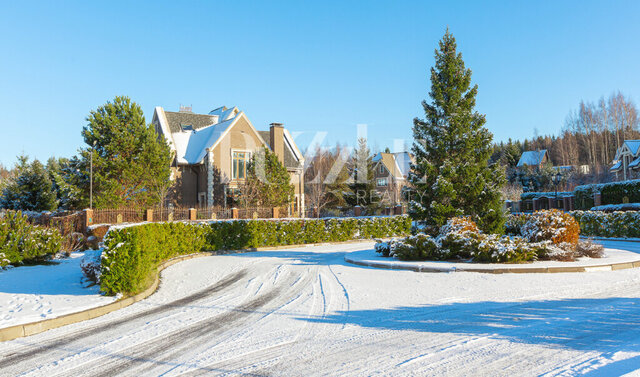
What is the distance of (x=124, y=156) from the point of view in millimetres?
25172

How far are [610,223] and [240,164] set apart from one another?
2344 centimetres

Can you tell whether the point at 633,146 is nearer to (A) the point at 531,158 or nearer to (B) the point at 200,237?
(A) the point at 531,158

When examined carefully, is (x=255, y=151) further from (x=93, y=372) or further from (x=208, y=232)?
(x=93, y=372)

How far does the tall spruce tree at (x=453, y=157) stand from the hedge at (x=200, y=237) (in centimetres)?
773

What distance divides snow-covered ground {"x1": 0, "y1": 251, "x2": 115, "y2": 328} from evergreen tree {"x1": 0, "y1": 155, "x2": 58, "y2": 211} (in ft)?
64.6

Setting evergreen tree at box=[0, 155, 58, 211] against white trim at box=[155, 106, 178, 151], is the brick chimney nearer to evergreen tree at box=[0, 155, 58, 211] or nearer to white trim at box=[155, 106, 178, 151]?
white trim at box=[155, 106, 178, 151]

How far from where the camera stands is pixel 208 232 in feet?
59.8

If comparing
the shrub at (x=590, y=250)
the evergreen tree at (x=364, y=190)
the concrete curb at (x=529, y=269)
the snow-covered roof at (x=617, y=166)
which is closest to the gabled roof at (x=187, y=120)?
the evergreen tree at (x=364, y=190)

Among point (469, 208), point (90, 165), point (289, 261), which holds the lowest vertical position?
point (289, 261)

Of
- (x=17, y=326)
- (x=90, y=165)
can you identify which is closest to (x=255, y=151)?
(x=90, y=165)

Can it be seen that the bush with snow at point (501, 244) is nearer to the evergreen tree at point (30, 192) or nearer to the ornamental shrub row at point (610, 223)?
the ornamental shrub row at point (610, 223)

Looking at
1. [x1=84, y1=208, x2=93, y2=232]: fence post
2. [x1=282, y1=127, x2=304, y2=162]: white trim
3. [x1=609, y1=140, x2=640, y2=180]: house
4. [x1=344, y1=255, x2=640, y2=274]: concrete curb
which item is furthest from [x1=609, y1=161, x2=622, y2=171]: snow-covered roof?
[x1=84, y1=208, x2=93, y2=232]: fence post

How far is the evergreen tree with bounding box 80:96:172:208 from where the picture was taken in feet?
79.9

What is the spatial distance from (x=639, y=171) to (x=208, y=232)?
4757cm
